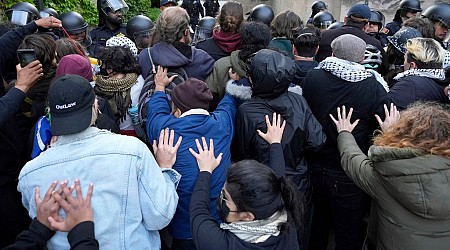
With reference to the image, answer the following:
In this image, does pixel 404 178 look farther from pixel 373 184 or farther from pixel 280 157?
pixel 280 157

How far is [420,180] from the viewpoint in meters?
1.94

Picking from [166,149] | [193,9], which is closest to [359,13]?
[166,149]

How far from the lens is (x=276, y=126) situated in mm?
2666

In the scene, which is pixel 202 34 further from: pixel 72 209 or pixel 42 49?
pixel 72 209

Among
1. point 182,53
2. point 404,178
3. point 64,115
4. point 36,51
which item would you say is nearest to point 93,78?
point 36,51

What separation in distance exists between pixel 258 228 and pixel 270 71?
119 cm

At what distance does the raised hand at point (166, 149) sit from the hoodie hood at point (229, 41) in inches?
71.1

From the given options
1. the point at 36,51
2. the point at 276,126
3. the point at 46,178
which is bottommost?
the point at 276,126

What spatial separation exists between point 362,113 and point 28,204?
237 centimetres

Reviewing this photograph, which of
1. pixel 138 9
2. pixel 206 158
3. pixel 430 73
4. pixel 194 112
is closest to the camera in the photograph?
pixel 206 158

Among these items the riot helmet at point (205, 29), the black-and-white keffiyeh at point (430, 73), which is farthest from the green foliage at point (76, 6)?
the black-and-white keffiyeh at point (430, 73)

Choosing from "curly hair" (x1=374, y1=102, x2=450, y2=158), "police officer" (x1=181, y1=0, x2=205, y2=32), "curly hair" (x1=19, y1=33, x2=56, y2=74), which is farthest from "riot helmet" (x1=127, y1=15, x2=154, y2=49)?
"police officer" (x1=181, y1=0, x2=205, y2=32)

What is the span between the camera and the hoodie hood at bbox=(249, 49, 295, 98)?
2646 millimetres

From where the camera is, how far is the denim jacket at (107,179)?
5.96 ft
